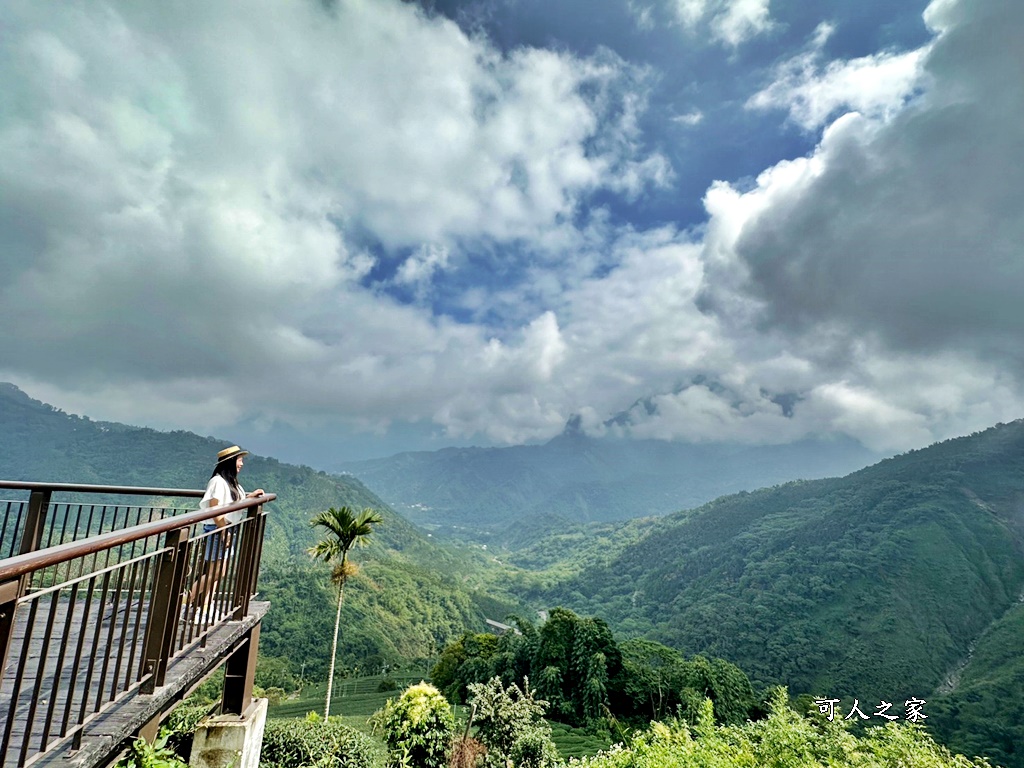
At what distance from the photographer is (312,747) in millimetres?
12570

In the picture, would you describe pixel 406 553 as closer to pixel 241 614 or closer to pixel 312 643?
pixel 312 643

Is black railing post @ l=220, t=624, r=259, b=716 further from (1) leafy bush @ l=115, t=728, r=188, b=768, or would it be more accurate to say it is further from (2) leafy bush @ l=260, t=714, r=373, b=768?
(2) leafy bush @ l=260, t=714, r=373, b=768

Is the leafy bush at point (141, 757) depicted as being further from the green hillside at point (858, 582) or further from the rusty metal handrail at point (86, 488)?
the green hillside at point (858, 582)

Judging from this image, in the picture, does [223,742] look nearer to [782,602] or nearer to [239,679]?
[239,679]

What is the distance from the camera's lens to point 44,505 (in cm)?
485

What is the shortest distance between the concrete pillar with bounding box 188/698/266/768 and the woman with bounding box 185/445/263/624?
1.16m

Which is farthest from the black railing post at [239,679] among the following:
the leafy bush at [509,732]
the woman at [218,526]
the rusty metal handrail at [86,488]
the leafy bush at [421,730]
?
the leafy bush at [421,730]

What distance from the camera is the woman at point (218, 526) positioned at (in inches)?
143

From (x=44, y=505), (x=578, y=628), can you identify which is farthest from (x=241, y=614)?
(x=578, y=628)

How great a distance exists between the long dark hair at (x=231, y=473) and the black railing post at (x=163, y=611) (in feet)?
5.52

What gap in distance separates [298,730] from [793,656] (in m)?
84.2

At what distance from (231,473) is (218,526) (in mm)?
858

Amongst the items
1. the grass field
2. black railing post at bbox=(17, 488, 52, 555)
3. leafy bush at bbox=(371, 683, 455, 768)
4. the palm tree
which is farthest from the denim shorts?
the grass field

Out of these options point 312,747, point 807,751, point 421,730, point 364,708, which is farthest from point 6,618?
point 364,708
